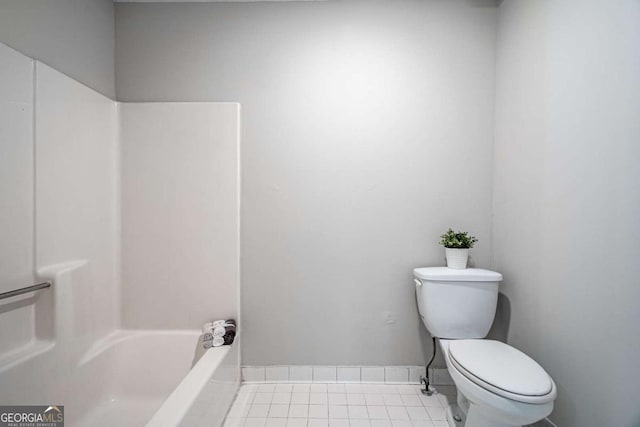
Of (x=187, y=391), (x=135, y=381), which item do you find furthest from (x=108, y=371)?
(x=187, y=391)

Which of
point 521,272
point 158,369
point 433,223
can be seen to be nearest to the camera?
point 521,272

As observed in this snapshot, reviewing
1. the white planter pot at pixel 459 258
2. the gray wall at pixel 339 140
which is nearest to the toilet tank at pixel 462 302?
the white planter pot at pixel 459 258

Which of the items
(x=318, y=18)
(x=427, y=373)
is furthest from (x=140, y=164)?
(x=427, y=373)

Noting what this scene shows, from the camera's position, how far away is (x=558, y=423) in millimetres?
1403

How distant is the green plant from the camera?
178 cm

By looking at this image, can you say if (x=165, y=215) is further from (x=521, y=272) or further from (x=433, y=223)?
(x=521, y=272)

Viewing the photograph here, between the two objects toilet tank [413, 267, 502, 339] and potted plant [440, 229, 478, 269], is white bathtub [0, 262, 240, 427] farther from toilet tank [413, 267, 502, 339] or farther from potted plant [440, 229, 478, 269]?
potted plant [440, 229, 478, 269]

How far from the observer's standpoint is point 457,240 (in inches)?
70.6

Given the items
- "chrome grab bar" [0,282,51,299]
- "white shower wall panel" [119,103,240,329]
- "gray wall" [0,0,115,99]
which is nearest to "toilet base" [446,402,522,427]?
"white shower wall panel" [119,103,240,329]

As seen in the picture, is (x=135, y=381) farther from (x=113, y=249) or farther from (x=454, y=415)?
(x=454, y=415)

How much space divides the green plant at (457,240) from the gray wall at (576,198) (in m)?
0.22

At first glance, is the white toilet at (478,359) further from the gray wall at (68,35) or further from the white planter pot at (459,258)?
the gray wall at (68,35)

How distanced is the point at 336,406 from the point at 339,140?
1.52 m

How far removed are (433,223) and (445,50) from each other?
3.44 ft
